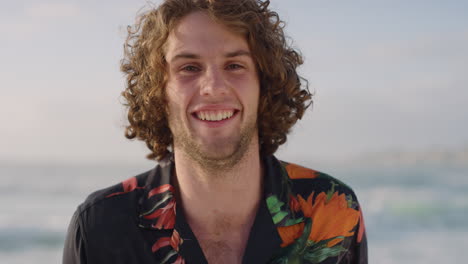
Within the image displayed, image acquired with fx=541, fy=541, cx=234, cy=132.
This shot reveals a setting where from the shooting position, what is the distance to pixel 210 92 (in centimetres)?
311

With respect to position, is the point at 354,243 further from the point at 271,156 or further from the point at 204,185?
the point at 204,185

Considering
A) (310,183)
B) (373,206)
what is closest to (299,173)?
(310,183)

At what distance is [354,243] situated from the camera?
342 cm

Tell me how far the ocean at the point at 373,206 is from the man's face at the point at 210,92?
21.5ft

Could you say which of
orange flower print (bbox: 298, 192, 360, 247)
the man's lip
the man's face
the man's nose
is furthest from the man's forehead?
orange flower print (bbox: 298, 192, 360, 247)

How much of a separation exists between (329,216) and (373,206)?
1133cm

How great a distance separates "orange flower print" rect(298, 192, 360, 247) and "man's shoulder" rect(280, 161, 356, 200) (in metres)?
0.04

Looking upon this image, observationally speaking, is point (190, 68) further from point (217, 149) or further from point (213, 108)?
point (217, 149)

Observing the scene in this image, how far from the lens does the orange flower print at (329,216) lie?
10.6ft

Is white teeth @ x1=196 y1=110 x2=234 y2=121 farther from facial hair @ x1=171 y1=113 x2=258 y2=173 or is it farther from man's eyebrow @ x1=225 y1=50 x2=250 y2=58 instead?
man's eyebrow @ x1=225 y1=50 x2=250 y2=58

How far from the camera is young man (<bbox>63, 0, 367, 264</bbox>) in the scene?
3080mm

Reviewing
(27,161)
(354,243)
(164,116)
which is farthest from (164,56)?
(27,161)

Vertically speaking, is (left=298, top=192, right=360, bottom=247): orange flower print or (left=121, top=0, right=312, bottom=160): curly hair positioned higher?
(left=121, top=0, right=312, bottom=160): curly hair

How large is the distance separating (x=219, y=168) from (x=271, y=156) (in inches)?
21.7
